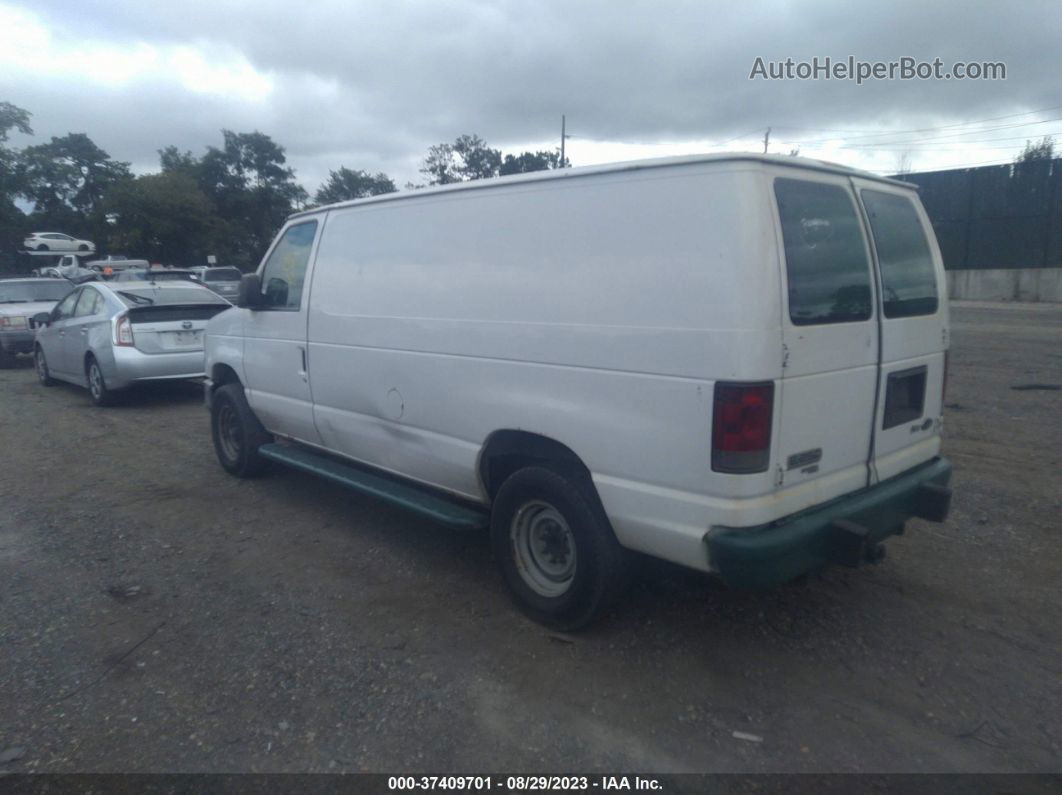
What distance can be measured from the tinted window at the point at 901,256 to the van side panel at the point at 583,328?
3.23 feet

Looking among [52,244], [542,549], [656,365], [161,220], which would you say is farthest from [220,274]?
[656,365]

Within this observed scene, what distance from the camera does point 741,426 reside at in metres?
3.09

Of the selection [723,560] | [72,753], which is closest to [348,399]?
[72,753]

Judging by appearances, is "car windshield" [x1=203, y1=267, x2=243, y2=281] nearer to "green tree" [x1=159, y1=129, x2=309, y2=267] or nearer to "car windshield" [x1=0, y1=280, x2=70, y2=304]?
"car windshield" [x1=0, y1=280, x2=70, y2=304]

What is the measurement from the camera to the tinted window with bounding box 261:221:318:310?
18.4ft

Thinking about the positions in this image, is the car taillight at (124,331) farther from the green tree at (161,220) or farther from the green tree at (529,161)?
the green tree at (161,220)

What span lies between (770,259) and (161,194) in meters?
49.3

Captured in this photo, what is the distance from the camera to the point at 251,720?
10.8 ft

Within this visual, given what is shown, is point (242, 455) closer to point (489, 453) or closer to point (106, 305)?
point (489, 453)

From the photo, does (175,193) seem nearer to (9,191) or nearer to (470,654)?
(9,191)

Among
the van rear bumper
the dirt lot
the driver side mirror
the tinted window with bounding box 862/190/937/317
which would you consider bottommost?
the dirt lot

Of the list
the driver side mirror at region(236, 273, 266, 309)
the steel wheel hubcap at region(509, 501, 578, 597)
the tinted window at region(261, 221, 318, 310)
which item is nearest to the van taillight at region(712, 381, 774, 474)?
the steel wheel hubcap at region(509, 501, 578, 597)

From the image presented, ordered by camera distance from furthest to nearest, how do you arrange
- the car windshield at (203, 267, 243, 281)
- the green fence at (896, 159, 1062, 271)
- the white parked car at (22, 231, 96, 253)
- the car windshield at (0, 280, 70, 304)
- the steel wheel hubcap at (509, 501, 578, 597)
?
the white parked car at (22, 231, 96, 253), the green fence at (896, 159, 1062, 271), the car windshield at (203, 267, 243, 281), the car windshield at (0, 280, 70, 304), the steel wheel hubcap at (509, 501, 578, 597)

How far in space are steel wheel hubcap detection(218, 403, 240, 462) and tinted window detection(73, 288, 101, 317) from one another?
4.46 metres
